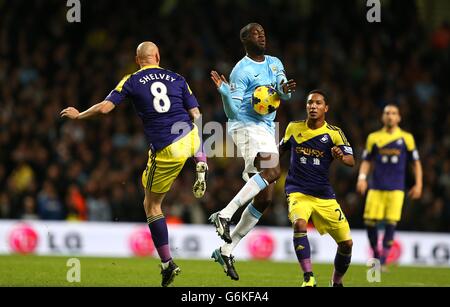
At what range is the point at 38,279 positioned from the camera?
436 inches

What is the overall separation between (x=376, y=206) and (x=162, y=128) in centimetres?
535

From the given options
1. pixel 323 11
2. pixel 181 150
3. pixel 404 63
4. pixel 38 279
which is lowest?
pixel 38 279

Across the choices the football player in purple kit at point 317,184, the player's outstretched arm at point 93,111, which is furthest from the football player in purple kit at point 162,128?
the football player in purple kit at point 317,184

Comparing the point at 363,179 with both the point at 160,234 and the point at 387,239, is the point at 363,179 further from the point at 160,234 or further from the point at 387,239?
the point at 160,234

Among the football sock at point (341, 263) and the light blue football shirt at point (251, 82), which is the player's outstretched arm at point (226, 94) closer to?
the light blue football shirt at point (251, 82)

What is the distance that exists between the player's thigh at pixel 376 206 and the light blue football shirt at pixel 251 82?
4.10m

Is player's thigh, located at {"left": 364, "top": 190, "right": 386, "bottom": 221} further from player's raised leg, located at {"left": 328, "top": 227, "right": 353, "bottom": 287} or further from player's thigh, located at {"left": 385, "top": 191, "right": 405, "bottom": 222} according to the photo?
player's raised leg, located at {"left": 328, "top": 227, "right": 353, "bottom": 287}

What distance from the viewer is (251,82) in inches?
421

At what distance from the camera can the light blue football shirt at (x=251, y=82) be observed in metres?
10.6

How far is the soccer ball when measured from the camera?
10625 mm
